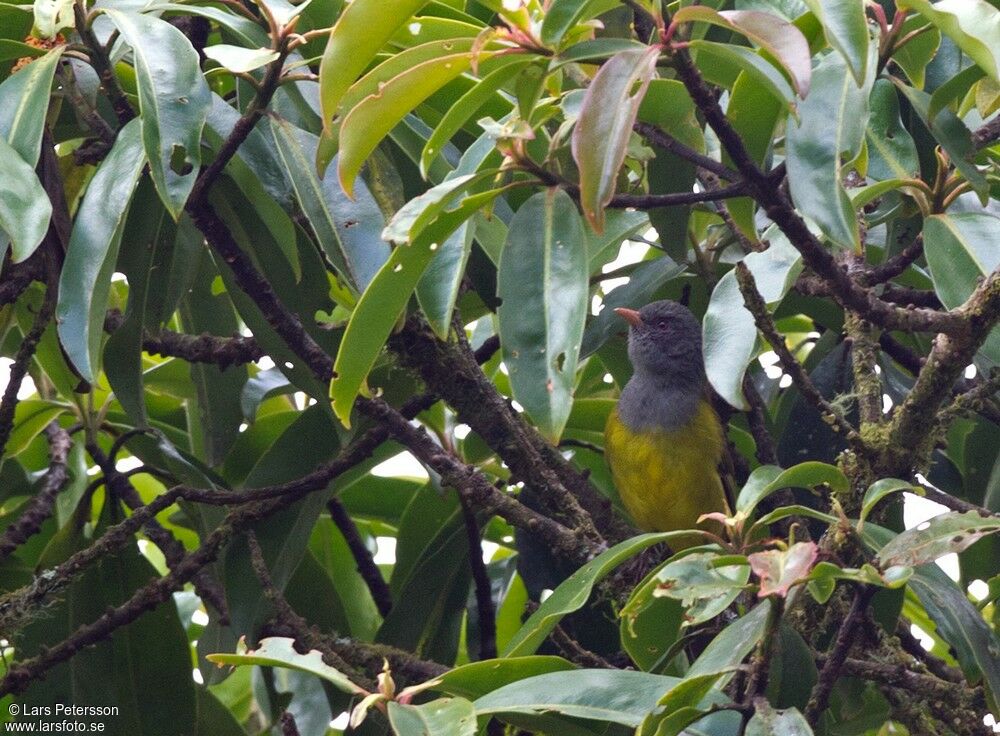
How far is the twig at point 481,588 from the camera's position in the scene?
9.74 feet

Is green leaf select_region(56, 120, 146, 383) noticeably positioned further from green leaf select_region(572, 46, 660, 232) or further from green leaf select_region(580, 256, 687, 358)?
green leaf select_region(580, 256, 687, 358)

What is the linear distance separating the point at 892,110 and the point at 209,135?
136cm

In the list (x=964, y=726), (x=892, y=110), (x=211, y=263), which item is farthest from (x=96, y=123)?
(x=964, y=726)

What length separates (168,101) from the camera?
2.04 meters

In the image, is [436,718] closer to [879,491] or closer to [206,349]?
[879,491]

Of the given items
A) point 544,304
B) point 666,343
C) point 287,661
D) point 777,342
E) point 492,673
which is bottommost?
point 666,343

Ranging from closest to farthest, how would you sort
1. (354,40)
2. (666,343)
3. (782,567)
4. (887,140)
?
(782,567) → (354,40) → (887,140) → (666,343)

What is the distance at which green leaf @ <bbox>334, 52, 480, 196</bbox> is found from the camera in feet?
5.76

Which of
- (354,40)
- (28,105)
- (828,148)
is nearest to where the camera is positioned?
(354,40)

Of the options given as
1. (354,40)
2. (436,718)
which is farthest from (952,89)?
(436,718)

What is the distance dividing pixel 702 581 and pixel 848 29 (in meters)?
0.77

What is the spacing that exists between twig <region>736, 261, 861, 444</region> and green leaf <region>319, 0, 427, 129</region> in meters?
0.68

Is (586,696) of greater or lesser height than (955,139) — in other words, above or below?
below

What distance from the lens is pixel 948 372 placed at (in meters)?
2.07
